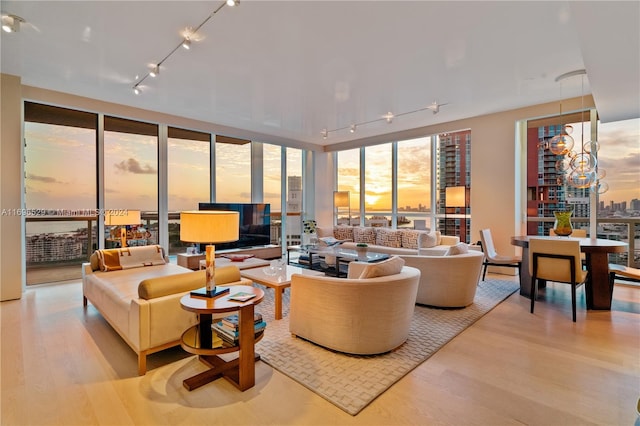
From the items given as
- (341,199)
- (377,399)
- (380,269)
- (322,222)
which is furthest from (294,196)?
(377,399)

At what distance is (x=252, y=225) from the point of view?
21.8ft

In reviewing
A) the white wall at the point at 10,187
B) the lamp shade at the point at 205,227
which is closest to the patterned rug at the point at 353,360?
the lamp shade at the point at 205,227

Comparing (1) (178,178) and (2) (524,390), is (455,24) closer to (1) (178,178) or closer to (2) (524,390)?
(2) (524,390)

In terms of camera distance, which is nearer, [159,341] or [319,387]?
[319,387]

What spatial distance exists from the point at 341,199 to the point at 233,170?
107 inches

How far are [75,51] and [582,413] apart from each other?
530 centimetres

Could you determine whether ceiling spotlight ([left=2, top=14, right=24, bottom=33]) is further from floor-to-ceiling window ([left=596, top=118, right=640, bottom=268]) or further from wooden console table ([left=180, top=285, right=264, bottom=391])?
floor-to-ceiling window ([left=596, top=118, right=640, bottom=268])

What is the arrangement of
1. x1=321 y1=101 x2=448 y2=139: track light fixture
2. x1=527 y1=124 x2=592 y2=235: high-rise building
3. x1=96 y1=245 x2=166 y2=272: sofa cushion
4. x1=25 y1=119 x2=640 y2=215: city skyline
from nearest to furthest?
x1=96 y1=245 x2=166 y2=272: sofa cushion → x1=25 y1=119 x2=640 y2=215: city skyline → x1=321 y1=101 x2=448 y2=139: track light fixture → x1=527 y1=124 x2=592 y2=235: high-rise building

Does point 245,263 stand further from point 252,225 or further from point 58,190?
point 58,190

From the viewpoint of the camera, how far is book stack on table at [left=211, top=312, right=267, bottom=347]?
7.02 ft

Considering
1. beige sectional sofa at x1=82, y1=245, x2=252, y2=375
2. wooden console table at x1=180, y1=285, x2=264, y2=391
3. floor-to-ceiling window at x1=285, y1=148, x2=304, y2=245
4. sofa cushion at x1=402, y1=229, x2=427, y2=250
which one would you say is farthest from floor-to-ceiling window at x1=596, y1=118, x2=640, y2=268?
floor-to-ceiling window at x1=285, y1=148, x2=304, y2=245

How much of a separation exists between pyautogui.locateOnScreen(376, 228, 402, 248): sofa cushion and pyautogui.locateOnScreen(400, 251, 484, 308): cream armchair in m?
2.37

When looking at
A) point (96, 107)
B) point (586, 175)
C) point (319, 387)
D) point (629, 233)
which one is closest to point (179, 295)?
→ point (319, 387)

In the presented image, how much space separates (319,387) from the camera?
6.91 feet
